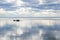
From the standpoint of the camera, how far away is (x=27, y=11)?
389 centimetres

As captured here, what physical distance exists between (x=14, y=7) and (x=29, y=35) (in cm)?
95

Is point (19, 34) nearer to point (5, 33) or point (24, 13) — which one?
point (5, 33)

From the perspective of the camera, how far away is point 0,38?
4320mm

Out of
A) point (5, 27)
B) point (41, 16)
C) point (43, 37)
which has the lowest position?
point (43, 37)

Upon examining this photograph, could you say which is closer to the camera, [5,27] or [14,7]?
[14,7]

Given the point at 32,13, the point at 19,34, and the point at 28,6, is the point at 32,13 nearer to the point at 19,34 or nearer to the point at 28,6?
the point at 28,6

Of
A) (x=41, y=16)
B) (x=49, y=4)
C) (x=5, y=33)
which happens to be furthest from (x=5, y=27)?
(x=49, y=4)

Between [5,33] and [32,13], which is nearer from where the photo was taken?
[32,13]

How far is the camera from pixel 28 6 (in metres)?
3.88

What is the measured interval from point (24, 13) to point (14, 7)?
1.02ft

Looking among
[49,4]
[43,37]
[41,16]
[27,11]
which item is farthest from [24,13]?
[43,37]

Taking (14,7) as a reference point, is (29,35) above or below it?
below

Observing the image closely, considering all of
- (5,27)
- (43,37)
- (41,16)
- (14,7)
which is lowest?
(43,37)

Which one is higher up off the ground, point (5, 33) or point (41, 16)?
point (41, 16)
